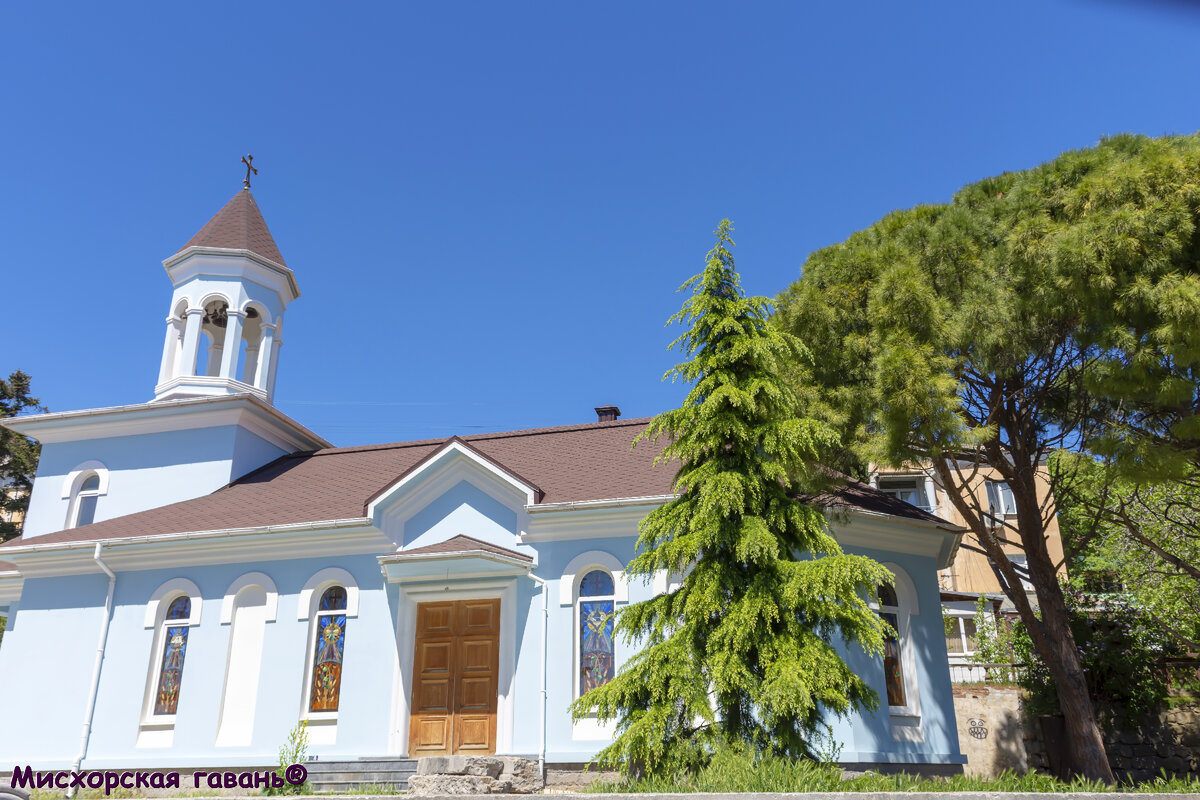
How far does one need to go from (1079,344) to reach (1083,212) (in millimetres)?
1889

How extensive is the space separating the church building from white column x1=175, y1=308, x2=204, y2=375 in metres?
3.89

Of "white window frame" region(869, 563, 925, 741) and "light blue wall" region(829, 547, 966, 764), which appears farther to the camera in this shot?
"white window frame" region(869, 563, 925, 741)

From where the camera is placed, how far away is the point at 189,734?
15.8 meters

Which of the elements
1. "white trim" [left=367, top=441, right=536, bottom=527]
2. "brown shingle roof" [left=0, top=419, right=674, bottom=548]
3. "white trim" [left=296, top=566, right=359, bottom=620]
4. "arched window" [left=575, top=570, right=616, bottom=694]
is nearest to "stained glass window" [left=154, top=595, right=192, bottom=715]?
"brown shingle roof" [left=0, top=419, right=674, bottom=548]

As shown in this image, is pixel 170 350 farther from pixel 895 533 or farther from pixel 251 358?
pixel 895 533

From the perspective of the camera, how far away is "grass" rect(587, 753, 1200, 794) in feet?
27.8

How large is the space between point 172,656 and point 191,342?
7797mm

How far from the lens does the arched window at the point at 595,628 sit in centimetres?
1483

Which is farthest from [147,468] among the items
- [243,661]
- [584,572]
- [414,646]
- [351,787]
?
[584,572]

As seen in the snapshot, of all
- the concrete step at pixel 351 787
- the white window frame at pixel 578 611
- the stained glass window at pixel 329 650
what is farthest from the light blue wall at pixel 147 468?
the white window frame at pixel 578 611

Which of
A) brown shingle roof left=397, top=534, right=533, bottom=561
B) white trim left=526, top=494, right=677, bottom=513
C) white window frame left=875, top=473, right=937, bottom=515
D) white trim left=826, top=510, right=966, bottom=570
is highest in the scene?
white window frame left=875, top=473, right=937, bottom=515

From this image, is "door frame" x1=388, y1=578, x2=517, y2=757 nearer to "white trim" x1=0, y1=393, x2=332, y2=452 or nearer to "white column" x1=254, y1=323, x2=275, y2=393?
"white trim" x1=0, y1=393, x2=332, y2=452

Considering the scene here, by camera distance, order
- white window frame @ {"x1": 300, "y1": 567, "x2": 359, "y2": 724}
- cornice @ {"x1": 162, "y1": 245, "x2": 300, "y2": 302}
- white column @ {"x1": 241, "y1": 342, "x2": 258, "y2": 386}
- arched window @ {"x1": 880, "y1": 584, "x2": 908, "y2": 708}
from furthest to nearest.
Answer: white column @ {"x1": 241, "y1": 342, "x2": 258, "y2": 386} → cornice @ {"x1": 162, "y1": 245, "x2": 300, "y2": 302} → white window frame @ {"x1": 300, "y1": 567, "x2": 359, "y2": 724} → arched window @ {"x1": 880, "y1": 584, "x2": 908, "y2": 708}

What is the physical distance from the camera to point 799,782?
8398 millimetres
